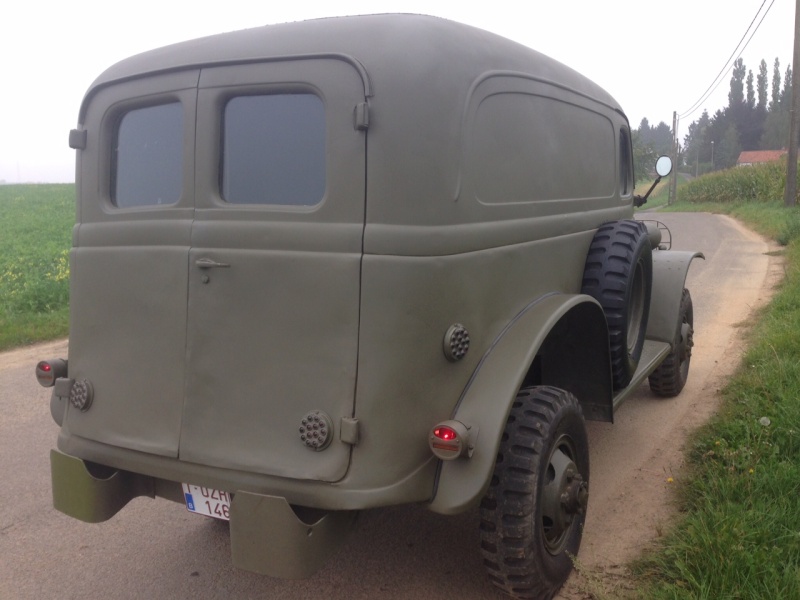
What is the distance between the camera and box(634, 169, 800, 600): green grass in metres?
2.71

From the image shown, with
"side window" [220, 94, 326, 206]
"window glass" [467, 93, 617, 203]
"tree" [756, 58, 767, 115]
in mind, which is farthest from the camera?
"tree" [756, 58, 767, 115]

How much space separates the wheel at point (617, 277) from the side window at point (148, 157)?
2185 mm

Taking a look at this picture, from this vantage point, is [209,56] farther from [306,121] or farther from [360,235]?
[360,235]

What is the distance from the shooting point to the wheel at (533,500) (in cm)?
271

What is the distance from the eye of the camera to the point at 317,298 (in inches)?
97.8

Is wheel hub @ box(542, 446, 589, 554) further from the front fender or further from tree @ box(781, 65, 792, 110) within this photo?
tree @ box(781, 65, 792, 110)

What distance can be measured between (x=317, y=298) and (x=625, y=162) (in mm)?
3371

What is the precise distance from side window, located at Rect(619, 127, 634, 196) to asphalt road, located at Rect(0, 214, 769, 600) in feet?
5.43

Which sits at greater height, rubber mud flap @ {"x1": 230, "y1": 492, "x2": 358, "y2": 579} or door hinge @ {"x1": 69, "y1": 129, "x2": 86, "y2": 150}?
door hinge @ {"x1": 69, "y1": 129, "x2": 86, "y2": 150}

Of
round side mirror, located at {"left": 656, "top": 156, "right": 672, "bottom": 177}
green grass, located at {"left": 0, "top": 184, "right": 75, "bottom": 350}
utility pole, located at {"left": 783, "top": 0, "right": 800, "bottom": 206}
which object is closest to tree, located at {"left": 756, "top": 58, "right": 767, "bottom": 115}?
utility pole, located at {"left": 783, "top": 0, "right": 800, "bottom": 206}

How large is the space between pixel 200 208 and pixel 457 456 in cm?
132

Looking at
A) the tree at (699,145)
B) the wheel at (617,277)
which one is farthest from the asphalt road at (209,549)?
the tree at (699,145)

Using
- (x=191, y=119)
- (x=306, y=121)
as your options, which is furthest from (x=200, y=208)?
(x=306, y=121)

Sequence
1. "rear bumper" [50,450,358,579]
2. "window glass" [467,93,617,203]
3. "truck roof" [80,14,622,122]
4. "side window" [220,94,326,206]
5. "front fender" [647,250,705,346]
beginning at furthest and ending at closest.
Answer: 1. "front fender" [647,250,705,346]
2. "window glass" [467,93,617,203]
3. "side window" [220,94,326,206]
4. "truck roof" [80,14,622,122]
5. "rear bumper" [50,450,358,579]
